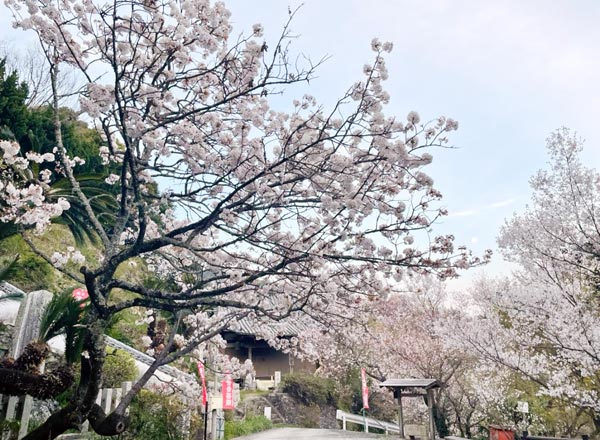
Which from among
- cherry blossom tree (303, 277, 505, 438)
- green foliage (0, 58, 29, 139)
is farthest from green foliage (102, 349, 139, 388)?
green foliage (0, 58, 29, 139)

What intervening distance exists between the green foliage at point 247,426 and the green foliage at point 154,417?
4.69 metres

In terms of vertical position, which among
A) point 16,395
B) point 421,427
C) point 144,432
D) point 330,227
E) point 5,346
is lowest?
point 421,427

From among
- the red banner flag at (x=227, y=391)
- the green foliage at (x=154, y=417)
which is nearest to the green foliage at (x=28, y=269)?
the red banner flag at (x=227, y=391)

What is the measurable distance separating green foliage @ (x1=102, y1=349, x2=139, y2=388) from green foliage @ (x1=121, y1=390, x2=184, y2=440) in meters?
0.74

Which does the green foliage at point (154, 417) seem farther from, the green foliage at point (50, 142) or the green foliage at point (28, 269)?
the green foliage at point (28, 269)

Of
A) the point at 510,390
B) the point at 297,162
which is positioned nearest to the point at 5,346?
the point at 297,162

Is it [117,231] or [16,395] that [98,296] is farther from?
[16,395]

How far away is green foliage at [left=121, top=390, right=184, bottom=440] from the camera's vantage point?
7.69 m

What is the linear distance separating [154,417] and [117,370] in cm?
124

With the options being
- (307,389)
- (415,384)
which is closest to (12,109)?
(415,384)

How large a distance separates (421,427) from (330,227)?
453 inches

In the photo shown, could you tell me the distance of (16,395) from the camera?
5344 mm

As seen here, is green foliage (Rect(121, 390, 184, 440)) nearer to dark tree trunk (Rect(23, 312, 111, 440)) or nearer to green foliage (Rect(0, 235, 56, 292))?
dark tree trunk (Rect(23, 312, 111, 440))

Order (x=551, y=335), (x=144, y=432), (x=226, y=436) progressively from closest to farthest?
(x=144, y=432) < (x=551, y=335) < (x=226, y=436)
